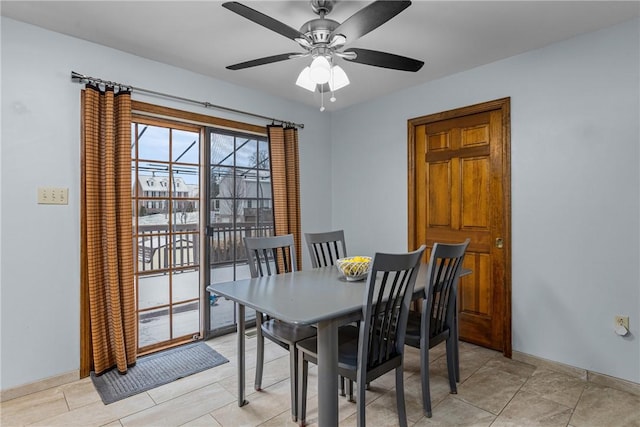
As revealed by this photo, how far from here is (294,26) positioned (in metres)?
2.24

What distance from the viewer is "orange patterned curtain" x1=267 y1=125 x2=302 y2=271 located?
11.5 feet

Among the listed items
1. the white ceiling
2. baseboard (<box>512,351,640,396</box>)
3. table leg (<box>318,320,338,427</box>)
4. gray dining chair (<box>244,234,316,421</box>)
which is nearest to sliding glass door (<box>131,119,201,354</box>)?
the white ceiling

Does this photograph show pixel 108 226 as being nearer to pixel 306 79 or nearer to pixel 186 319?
pixel 186 319

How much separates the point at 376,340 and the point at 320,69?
1.45 metres

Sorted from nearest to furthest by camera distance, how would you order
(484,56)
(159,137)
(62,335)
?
(62,335)
(484,56)
(159,137)

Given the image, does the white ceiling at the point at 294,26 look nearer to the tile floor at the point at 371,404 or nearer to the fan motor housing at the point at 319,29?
the fan motor housing at the point at 319,29

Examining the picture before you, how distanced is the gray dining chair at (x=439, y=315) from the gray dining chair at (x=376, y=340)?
0.70 ft

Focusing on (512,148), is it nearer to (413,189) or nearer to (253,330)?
(413,189)

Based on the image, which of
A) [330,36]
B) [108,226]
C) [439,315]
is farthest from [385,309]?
[108,226]

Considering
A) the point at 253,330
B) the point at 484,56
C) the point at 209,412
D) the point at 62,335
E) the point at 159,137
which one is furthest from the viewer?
the point at 253,330

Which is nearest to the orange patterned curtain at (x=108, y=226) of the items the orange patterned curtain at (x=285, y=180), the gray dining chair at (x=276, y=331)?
the gray dining chair at (x=276, y=331)

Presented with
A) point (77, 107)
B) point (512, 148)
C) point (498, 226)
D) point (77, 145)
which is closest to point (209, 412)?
point (77, 145)

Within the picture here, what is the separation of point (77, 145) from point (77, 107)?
0.27 meters

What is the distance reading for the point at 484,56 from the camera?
2732 mm
